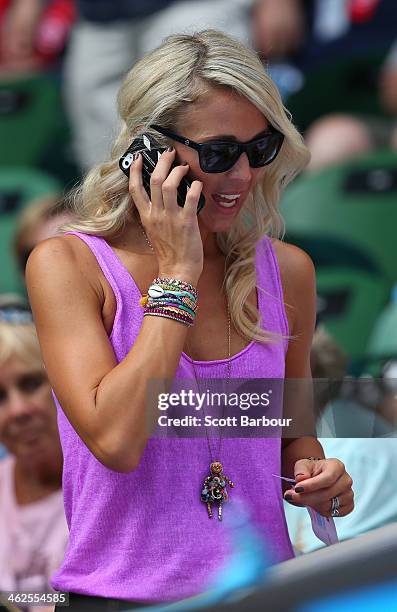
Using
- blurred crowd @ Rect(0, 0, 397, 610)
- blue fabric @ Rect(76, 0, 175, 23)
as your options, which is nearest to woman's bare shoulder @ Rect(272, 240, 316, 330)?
blurred crowd @ Rect(0, 0, 397, 610)

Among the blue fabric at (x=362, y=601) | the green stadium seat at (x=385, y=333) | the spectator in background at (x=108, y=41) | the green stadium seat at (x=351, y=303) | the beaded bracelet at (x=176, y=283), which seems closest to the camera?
the blue fabric at (x=362, y=601)

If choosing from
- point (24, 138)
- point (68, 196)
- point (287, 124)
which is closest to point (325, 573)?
point (287, 124)

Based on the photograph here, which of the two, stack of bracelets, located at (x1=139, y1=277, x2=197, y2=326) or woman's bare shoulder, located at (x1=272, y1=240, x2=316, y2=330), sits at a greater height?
woman's bare shoulder, located at (x1=272, y1=240, x2=316, y2=330)

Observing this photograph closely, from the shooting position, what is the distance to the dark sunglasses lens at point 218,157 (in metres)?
1.94

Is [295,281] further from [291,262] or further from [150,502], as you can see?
[150,502]

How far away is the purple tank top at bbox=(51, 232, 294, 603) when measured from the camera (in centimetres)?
179

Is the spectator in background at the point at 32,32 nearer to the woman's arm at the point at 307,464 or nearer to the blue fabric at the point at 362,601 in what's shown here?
the woman's arm at the point at 307,464

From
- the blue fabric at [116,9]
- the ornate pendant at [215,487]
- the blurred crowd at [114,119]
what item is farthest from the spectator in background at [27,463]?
the blue fabric at [116,9]

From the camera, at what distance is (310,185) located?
500cm

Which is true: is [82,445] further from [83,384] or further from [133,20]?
[133,20]

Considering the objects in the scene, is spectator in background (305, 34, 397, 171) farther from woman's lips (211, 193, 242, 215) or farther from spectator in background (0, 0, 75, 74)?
woman's lips (211, 193, 242, 215)

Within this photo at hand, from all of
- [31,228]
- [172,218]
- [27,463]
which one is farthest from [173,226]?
[31,228]

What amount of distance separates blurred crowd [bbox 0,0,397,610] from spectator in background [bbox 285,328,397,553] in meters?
1.60

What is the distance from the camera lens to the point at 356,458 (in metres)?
1.67
